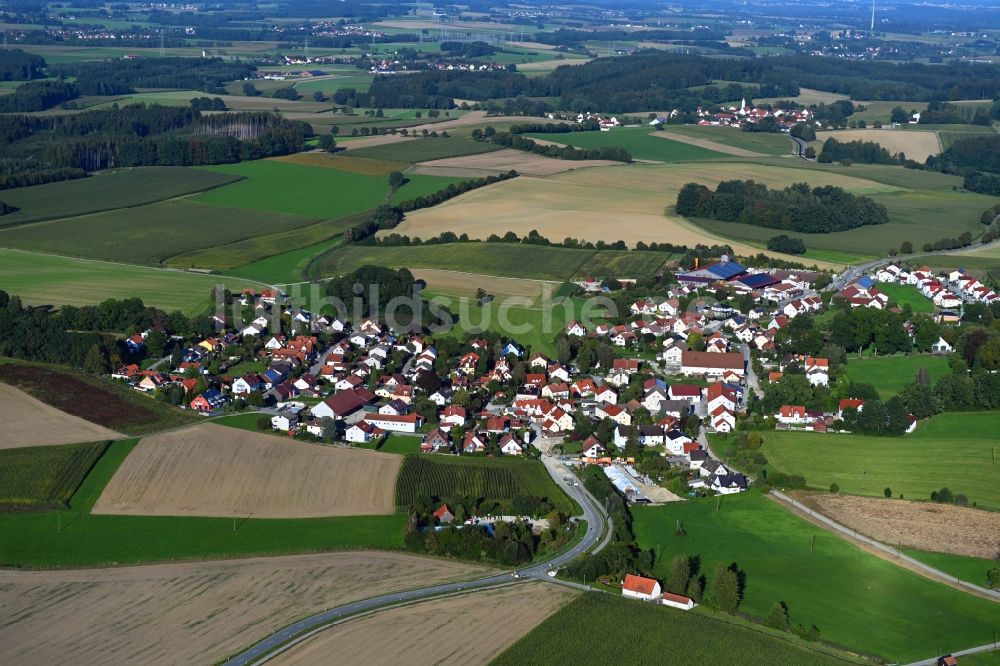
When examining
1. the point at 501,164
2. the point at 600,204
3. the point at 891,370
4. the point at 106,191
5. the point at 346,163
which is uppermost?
the point at 501,164

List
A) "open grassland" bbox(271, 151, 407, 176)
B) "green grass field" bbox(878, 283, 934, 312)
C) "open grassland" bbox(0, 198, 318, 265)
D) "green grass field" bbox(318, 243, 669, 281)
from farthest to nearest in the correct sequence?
1. "open grassland" bbox(271, 151, 407, 176)
2. "open grassland" bbox(0, 198, 318, 265)
3. "green grass field" bbox(318, 243, 669, 281)
4. "green grass field" bbox(878, 283, 934, 312)

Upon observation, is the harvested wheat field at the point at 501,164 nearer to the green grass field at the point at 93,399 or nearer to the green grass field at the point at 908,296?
the green grass field at the point at 908,296

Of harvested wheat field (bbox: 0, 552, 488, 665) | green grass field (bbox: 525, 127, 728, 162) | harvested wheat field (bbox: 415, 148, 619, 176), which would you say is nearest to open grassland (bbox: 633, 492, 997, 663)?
harvested wheat field (bbox: 0, 552, 488, 665)

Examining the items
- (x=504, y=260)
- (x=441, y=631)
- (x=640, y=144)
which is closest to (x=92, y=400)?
(x=441, y=631)

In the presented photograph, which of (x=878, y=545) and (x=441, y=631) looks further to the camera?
(x=878, y=545)

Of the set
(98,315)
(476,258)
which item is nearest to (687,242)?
(476,258)

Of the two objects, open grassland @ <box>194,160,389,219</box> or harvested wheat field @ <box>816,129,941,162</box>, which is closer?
open grassland @ <box>194,160,389,219</box>

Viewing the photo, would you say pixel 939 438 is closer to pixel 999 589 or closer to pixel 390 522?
pixel 999 589

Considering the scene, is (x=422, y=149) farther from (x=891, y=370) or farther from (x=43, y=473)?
(x=43, y=473)

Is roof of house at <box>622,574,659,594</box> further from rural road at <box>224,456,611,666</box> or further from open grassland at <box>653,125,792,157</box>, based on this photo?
open grassland at <box>653,125,792,157</box>
